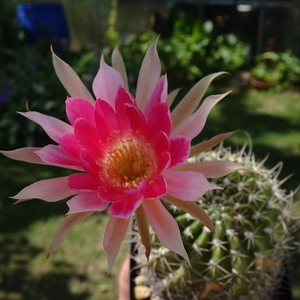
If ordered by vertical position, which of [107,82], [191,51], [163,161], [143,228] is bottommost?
[191,51]

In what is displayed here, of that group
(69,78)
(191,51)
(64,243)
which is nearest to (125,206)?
(69,78)

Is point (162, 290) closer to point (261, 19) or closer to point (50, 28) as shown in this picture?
point (50, 28)

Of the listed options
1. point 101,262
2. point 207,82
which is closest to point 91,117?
point 207,82

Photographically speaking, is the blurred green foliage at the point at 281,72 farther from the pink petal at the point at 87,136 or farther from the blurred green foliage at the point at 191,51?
the pink petal at the point at 87,136

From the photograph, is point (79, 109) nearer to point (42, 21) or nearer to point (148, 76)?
point (148, 76)

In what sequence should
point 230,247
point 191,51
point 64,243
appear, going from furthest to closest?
point 191,51, point 64,243, point 230,247

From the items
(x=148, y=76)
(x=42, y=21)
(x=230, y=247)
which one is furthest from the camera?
(x=42, y=21)
